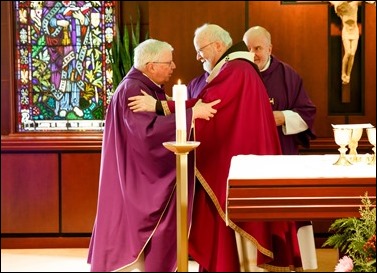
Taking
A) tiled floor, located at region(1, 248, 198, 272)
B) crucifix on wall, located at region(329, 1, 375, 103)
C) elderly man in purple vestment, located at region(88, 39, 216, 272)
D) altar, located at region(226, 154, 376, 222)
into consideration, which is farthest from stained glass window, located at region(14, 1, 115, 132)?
altar, located at region(226, 154, 376, 222)

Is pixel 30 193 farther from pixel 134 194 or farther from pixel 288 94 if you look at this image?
pixel 288 94

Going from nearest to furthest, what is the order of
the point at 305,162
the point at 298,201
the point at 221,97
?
the point at 298,201
the point at 305,162
the point at 221,97

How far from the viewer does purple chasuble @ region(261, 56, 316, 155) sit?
264 inches

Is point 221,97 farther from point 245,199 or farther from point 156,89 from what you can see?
point 245,199

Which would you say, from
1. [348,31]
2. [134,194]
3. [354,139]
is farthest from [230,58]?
[348,31]

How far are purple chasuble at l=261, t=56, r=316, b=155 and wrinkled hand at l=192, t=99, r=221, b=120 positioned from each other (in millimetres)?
1315

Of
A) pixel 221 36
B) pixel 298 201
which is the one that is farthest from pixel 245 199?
pixel 221 36

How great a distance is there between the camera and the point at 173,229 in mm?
5645

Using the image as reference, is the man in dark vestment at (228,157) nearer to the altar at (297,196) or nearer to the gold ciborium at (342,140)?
the gold ciborium at (342,140)

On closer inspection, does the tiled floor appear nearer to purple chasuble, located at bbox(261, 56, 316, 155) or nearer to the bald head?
purple chasuble, located at bbox(261, 56, 316, 155)

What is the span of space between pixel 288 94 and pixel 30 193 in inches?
93.9

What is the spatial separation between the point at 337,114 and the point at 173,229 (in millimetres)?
2469

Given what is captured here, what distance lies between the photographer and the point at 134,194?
5645 millimetres

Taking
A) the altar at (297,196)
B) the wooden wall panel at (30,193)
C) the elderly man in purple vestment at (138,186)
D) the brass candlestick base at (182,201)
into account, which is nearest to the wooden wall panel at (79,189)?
the wooden wall panel at (30,193)
